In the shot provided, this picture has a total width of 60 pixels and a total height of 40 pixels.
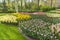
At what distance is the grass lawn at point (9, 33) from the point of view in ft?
21.6

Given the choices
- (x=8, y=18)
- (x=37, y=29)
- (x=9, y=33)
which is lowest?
(x=9, y=33)

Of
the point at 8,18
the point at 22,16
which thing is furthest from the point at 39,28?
the point at 8,18

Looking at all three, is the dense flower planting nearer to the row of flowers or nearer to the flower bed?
the flower bed

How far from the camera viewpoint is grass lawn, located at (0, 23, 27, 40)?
657 centimetres

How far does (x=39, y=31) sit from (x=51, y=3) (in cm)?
205

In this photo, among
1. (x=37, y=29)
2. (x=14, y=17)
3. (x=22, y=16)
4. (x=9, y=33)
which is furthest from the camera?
(x=22, y=16)

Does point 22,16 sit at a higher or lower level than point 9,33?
higher

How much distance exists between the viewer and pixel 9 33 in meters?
6.87

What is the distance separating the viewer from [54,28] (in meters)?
5.81

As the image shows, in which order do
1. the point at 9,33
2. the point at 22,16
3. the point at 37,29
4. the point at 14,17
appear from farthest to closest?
the point at 22,16 → the point at 14,17 → the point at 9,33 → the point at 37,29

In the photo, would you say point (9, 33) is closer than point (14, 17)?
Yes

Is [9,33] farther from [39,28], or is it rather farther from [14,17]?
[39,28]

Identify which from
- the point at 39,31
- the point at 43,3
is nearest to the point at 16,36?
the point at 39,31

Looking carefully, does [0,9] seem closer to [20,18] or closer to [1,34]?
[20,18]
